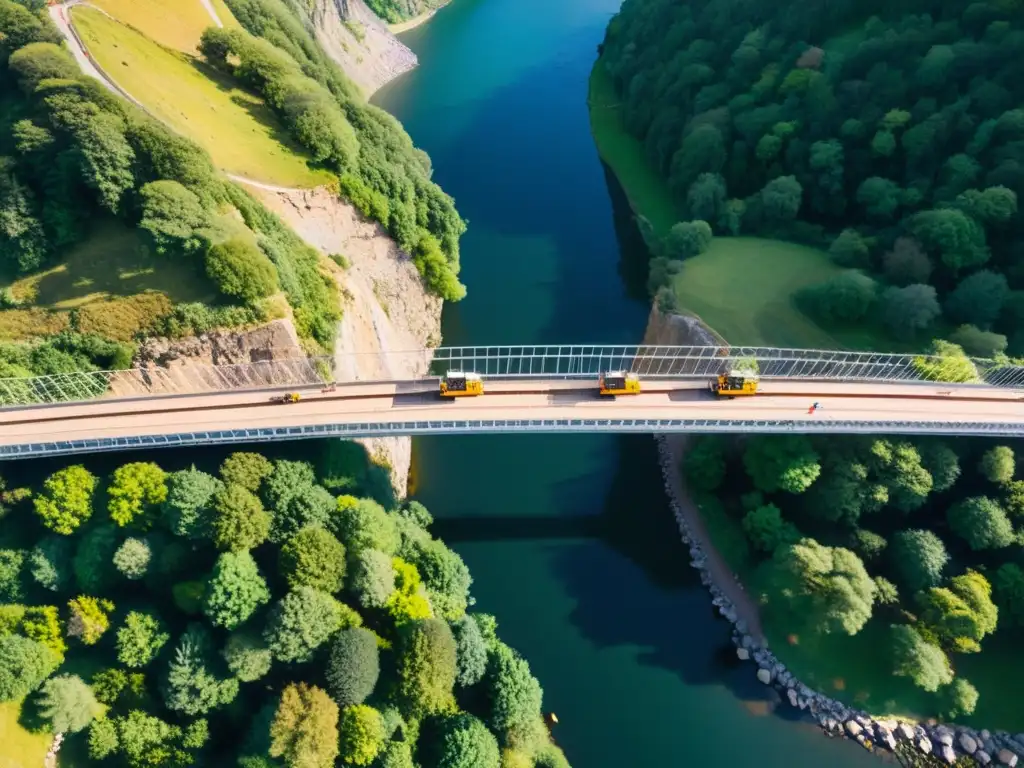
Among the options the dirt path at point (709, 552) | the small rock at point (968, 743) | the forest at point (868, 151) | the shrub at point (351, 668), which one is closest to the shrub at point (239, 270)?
the shrub at point (351, 668)

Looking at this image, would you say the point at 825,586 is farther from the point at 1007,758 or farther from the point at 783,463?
the point at 1007,758

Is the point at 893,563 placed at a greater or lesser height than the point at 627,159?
lesser

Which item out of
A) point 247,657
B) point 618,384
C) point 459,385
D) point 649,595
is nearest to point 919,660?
point 649,595

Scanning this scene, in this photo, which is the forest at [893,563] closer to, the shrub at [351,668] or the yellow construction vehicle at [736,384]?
the yellow construction vehicle at [736,384]

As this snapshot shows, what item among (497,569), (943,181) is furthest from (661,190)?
(497,569)

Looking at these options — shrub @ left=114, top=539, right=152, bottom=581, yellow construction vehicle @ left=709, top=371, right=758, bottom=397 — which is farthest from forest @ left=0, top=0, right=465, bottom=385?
yellow construction vehicle @ left=709, top=371, right=758, bottom=397

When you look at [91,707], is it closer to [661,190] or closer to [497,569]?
[497,569]

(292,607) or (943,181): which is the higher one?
(943,181)
